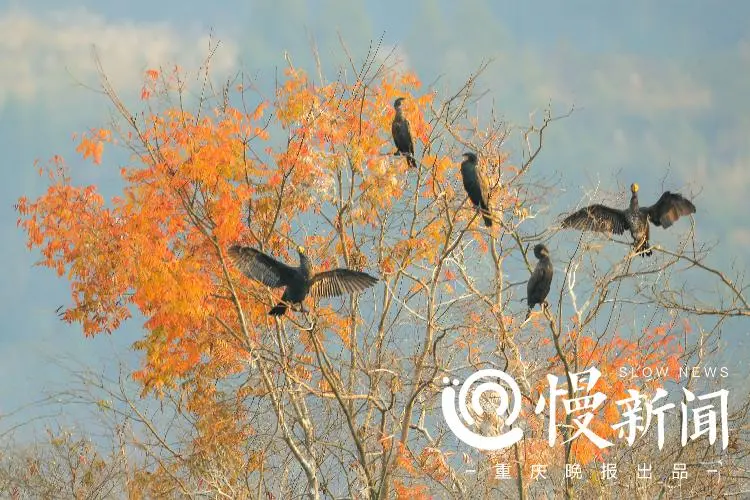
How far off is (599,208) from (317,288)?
2898 millimetres

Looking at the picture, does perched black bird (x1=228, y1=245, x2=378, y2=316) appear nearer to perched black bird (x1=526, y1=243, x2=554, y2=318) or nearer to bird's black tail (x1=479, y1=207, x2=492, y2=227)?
bird's black tail (x1=479, y1=207, x2=492, y2=227)

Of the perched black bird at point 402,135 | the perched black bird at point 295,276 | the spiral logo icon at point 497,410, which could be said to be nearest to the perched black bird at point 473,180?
the perched black bird at point 402,135

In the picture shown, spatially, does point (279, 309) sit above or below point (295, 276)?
below

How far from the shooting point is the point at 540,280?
770cm

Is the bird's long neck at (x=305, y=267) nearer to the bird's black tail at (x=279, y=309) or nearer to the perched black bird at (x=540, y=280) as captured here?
the bird's black tail at (x=279, y=309)

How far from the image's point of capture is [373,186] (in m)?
10.5

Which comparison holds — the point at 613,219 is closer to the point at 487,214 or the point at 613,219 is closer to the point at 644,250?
the point at 644,250

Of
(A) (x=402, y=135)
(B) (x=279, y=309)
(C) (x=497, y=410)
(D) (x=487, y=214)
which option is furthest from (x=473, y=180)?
(C) (x=497, y=410)

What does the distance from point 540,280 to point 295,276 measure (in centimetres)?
232

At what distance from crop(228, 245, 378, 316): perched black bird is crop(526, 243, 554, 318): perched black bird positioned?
4.75 feet

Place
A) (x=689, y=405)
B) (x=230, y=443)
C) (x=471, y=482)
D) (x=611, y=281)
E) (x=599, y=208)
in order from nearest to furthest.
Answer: (x=611, y=281) → (x=599, y=208) → (x=689, y=405) → (x=230, y=443) → (x=471, y=482)

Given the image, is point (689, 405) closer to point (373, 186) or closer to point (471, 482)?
point (471, 482)

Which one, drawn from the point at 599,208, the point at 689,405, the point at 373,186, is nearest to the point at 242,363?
the point at 373,186

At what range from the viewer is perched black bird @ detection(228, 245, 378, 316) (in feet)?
27.2
